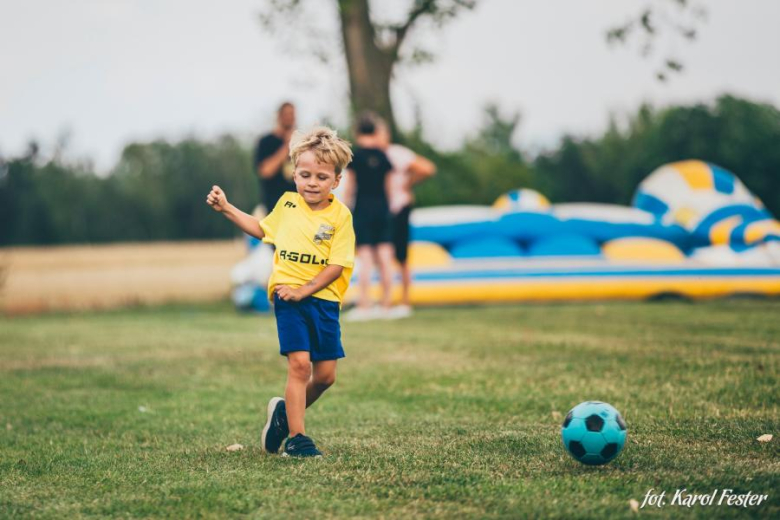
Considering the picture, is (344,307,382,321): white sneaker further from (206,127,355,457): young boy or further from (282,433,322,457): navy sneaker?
A: (282,433,322,457): navy sneaker

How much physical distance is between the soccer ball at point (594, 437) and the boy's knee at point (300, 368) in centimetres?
117

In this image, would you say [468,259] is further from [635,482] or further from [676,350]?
[635,482]

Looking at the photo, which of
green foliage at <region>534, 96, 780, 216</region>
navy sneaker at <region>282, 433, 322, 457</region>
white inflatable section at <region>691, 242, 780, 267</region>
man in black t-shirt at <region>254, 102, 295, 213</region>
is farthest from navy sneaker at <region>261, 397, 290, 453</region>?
green foliage at <region>534, 96, 780, 216</region>

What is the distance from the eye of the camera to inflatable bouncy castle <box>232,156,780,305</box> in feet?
41.2

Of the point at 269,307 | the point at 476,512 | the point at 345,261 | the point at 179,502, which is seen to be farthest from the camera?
the point at 269,307

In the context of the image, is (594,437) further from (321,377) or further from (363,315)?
(363,315)

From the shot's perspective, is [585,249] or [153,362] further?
[585,249]

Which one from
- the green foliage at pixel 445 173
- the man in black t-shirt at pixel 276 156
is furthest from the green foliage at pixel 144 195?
the man in black t-shirt at pixel 276 156

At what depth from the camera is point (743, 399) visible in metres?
5.09

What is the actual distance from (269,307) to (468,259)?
2.84 metres

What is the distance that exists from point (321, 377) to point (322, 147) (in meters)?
1.07

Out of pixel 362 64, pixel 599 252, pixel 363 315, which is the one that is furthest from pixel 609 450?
pixel 362 64

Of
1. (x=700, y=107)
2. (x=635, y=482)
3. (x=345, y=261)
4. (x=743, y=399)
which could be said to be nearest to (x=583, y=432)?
(x=635, y=482)

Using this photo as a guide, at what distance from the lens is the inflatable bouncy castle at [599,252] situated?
1257cm
